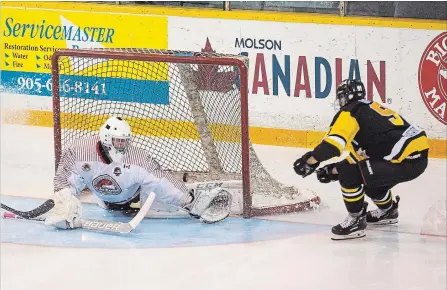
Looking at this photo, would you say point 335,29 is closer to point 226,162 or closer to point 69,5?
point 226,162

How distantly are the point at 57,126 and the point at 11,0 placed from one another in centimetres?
202

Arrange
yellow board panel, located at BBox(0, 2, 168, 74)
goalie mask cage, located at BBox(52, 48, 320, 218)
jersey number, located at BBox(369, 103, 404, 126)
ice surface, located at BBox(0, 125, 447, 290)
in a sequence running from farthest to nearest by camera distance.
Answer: yellow board panel, located at BBox(0, 2, 168, 74)
goalie mask cage, located at BBox(52, 48, 320, 218)
jersey number, located at BBox(369, 103, 404, 126)
ice surface, located at BBox(0, 125, 447, 290)

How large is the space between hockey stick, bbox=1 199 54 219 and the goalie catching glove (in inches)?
1.2

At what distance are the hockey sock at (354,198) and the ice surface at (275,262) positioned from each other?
174mm

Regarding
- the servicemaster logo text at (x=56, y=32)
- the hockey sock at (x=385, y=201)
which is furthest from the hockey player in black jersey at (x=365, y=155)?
the servicemaster logo text at (x=56, y=32)

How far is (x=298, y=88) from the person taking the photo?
782cm

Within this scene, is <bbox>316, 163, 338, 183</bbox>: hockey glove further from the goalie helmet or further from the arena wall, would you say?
the arena wall

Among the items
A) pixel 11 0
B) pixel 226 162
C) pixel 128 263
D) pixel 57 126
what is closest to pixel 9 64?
pixel 11 0

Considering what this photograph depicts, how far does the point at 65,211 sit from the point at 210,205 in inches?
30.0

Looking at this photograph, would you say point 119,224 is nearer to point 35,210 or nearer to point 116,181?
point 116,181

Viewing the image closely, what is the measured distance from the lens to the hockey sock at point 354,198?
6195 millimetres

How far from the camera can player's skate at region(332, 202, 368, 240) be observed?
20.5 feet

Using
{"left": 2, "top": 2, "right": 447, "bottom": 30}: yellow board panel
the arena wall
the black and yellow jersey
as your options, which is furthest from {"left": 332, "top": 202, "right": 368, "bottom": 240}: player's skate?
{"left": 2, "top": 2, "right": 447, "bottom": 30}: yellow board panel

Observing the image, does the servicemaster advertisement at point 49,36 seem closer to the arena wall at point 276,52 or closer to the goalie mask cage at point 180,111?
the arena wall at point 276,52
